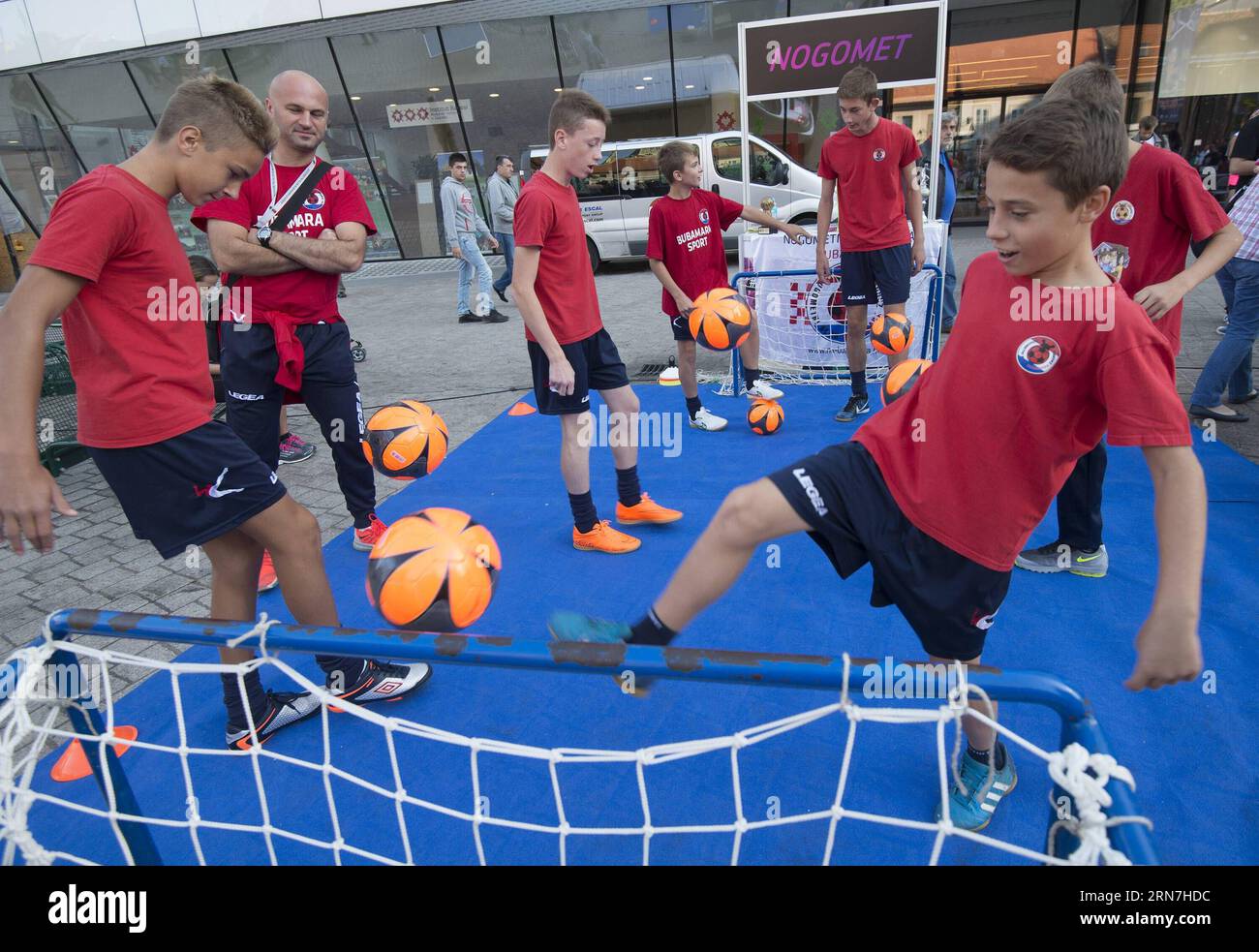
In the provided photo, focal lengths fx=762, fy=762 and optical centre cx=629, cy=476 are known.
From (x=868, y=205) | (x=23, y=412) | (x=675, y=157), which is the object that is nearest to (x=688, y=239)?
(x=675, y=157)

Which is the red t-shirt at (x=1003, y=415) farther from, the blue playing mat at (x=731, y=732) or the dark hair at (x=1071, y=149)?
the dark hair at (x=1071, y=149)

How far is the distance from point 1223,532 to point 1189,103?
52.3 ft

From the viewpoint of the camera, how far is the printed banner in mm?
7031

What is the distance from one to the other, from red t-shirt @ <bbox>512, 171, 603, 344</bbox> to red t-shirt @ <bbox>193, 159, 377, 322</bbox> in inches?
28.7

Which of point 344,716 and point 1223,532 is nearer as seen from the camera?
point 344,716

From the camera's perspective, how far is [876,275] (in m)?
5.68

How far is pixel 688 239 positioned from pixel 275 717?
4323 mm

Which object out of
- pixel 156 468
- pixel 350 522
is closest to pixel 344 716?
pixel 156 468

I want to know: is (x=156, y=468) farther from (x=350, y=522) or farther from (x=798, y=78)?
(x=798, y=78)

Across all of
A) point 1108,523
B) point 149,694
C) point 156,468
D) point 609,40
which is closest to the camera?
point 156,468

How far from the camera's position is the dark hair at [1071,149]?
5.47 feet

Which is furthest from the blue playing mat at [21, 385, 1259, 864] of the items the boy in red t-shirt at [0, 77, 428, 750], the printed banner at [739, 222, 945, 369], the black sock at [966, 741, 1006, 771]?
A: the printed banner at [739, 222, 945, 369]

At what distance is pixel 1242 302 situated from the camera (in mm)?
5062

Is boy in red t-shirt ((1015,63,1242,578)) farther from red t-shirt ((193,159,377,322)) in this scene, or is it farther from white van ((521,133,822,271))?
white van ((521,133,822,271))
